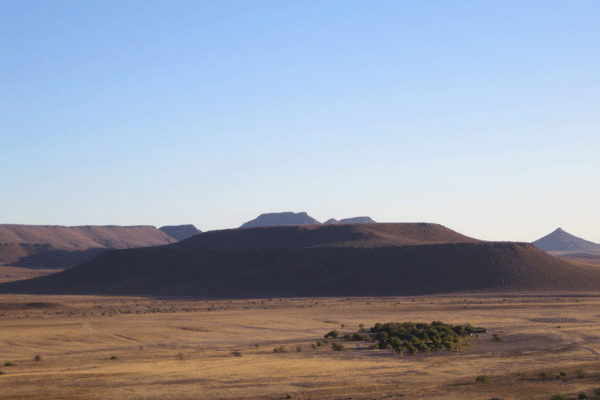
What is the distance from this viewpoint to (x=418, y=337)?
39938 mm

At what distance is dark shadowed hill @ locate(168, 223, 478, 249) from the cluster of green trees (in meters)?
77.2

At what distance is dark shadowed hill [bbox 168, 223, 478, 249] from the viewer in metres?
128

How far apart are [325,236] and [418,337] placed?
92458 mm

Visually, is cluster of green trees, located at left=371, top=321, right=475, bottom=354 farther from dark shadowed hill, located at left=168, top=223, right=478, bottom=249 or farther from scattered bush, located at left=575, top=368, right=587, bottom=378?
dark shadowed hill, located at left=168, top=223, right=478, bottom=249

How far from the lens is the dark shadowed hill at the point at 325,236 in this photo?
127500 millimetres

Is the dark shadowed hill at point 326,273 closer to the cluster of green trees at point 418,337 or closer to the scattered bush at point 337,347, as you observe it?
the cluster of green trees at point 418,337

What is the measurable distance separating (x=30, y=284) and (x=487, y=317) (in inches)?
3111

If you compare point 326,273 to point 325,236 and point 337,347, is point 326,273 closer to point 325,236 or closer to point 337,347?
point 325,236

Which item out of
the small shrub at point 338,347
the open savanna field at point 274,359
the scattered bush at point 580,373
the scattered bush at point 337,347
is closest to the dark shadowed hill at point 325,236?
the open savanna field at point 274,359

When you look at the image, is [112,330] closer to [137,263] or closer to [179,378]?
[179,378]

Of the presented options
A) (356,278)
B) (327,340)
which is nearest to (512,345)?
(327,340)

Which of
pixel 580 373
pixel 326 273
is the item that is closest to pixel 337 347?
pixel 580 373

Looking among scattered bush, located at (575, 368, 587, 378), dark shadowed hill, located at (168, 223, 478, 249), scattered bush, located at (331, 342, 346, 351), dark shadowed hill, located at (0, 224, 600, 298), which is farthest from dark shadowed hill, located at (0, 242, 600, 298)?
scattered bush, located at (575, 368, 587, 378)

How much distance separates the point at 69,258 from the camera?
181250mm
